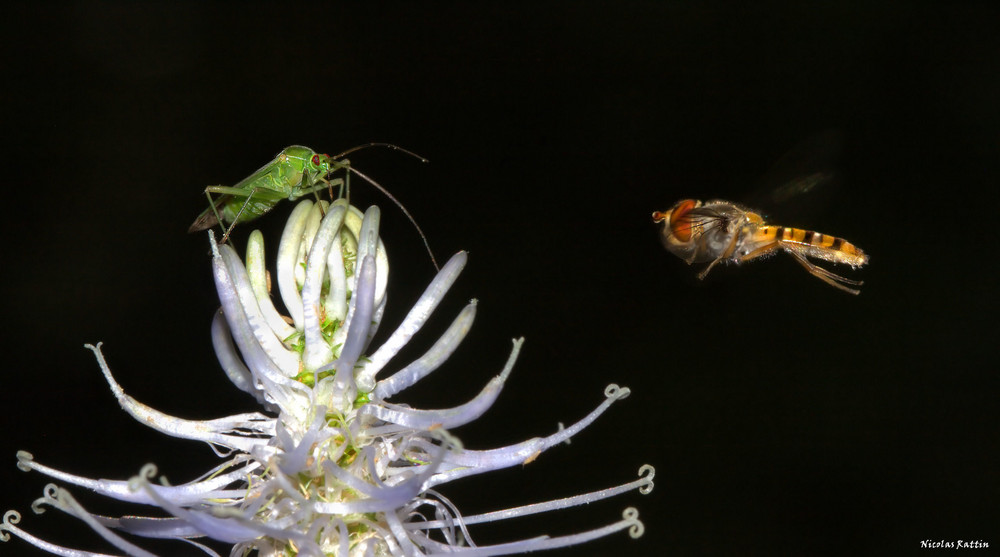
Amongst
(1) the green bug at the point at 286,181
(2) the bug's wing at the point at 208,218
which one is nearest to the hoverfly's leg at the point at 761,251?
(1) the green bug at the point at 286,181

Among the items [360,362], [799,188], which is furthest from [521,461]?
[799,188]

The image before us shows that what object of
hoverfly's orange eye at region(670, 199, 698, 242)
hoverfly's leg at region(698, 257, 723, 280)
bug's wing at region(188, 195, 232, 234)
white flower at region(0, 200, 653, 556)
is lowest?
white flower at region(0, 200, 653, 556)

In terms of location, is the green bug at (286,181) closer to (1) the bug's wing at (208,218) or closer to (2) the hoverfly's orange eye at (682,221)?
(1) the bug's wing at (208,218)

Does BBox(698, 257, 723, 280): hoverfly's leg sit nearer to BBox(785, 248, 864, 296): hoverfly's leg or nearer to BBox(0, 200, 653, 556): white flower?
BBox(785, 248, 864, 296): hoverfly's leg

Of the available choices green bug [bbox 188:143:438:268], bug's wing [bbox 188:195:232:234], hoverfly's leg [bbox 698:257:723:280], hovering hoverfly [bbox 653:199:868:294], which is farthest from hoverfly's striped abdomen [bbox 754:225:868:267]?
bug's wing [bbox 188:195:232:234]

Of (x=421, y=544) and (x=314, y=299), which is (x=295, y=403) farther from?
(x=421, y=544)

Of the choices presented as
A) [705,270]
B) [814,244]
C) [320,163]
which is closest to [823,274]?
[814,244]
